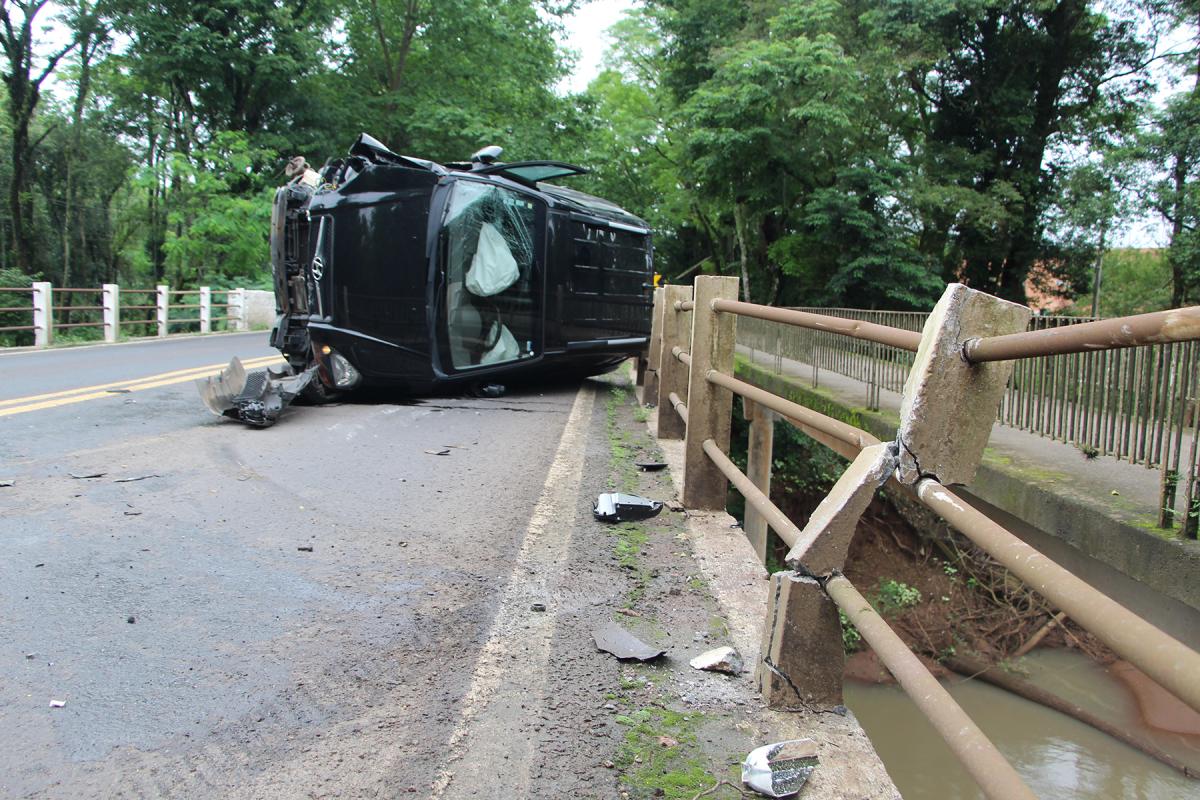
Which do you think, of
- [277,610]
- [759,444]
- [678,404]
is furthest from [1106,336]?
[678,404]

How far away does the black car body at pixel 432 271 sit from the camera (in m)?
8.95

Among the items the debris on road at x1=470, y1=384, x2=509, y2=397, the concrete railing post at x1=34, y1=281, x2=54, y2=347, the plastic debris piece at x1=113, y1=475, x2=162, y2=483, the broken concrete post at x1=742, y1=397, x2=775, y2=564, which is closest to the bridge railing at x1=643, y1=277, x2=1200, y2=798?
the broken concrete post at x1=742, y1=397, x2=775, y2=564

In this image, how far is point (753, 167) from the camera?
2592 cm

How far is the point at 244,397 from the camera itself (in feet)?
25.0

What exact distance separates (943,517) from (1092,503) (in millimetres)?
3433

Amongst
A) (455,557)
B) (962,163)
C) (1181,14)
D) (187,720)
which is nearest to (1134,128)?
(1181,14)

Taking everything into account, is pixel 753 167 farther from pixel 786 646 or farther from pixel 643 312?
pixel 786 646

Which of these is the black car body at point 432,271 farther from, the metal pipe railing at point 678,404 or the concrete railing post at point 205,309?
the concrete railing post at point 205,309

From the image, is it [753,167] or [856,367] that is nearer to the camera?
[856,367]

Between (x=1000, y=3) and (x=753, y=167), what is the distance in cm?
767

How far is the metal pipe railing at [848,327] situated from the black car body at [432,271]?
5797 mm

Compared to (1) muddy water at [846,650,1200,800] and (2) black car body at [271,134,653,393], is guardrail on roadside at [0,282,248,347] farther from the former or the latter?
(1) muddy water at [846,650,1200,800]

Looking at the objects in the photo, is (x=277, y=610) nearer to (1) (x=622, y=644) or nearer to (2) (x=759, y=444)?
(1) (x=622, y=644)

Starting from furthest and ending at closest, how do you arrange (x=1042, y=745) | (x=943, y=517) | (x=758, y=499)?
(x=1042, y=745) < (x=758, y=499) < (x=943, y=517)
